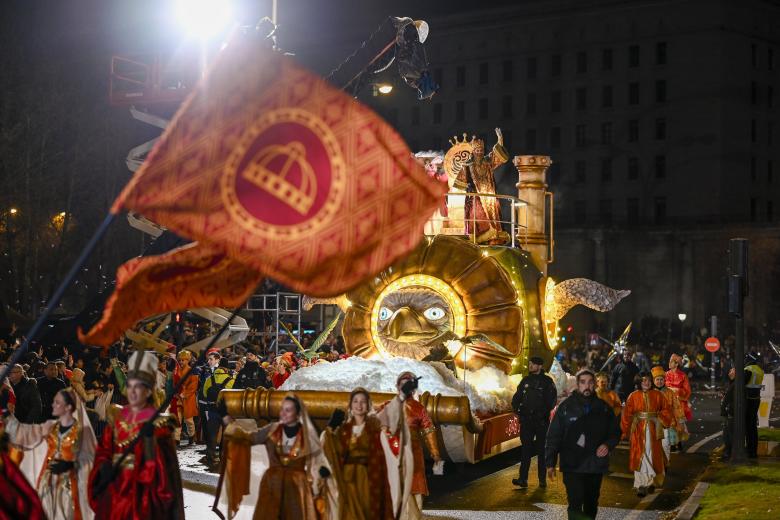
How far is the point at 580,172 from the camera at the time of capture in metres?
80.5

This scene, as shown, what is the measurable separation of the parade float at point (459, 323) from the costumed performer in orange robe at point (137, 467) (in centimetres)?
486

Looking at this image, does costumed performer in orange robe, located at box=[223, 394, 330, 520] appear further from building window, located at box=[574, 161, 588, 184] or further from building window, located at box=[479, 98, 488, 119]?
building window, located at box=[479, 98, 488, 119]

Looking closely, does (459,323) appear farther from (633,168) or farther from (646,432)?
(633,168)

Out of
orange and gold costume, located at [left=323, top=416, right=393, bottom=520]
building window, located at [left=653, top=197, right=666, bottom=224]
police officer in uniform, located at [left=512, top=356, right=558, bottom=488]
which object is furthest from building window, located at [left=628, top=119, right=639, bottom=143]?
orange and gold costume, located at [left=323, top=416, right=393, bottom=520]

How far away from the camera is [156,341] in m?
23.2

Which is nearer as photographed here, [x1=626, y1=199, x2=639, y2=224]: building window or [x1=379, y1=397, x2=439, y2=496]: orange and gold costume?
[x1=379, y1=397, x2=439, y2=496]: orange and gold costume

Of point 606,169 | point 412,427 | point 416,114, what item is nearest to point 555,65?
point 606,169

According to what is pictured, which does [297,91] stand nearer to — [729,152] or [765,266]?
[765,266]

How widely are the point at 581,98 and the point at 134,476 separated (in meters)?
75.1

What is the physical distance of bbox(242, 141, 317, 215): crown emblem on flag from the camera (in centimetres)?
632

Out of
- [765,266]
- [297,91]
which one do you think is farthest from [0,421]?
[765,266]

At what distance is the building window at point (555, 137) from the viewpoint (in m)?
81.3

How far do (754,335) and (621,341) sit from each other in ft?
130

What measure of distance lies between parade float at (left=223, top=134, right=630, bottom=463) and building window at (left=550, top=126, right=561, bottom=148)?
6348 cm
